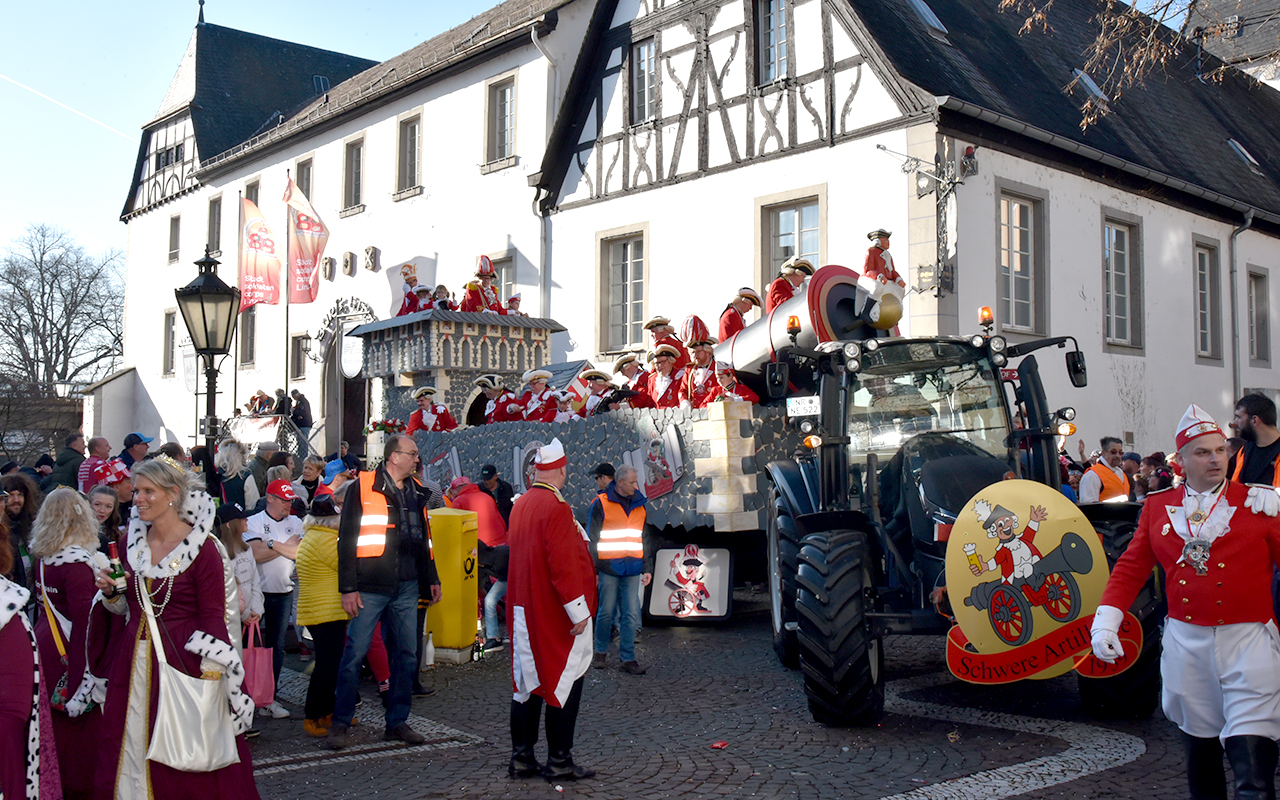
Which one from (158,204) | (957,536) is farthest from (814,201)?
(158,204)

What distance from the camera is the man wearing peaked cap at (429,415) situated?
15898mm

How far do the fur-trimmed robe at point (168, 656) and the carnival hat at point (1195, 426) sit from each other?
11.8ft

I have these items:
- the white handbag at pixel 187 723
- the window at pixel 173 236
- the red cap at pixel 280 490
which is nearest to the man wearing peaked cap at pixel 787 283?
the red cap at pixel 280 490

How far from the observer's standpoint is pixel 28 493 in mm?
6496

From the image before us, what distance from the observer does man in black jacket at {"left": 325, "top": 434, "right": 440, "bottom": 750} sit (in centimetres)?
633

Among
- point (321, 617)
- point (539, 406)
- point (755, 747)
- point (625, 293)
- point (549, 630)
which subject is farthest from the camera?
point (625, 293)

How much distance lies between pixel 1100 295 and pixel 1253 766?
13.8 metres

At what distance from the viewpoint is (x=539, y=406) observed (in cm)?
1443

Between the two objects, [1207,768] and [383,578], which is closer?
[1207,768]

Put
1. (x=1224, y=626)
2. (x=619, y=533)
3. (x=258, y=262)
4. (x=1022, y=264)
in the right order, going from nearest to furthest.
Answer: (x=1224, y=626) → (x=619, y=533) → (x=1022, y=264) → (x=258, y=262)

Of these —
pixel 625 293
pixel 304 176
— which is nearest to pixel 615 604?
pixel 625 293

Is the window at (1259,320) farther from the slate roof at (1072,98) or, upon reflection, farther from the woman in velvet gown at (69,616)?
the woman in velvet gown at (69,616)

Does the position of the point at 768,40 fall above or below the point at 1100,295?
above

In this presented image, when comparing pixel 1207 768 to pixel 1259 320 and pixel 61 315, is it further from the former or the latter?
pixel 61 315
